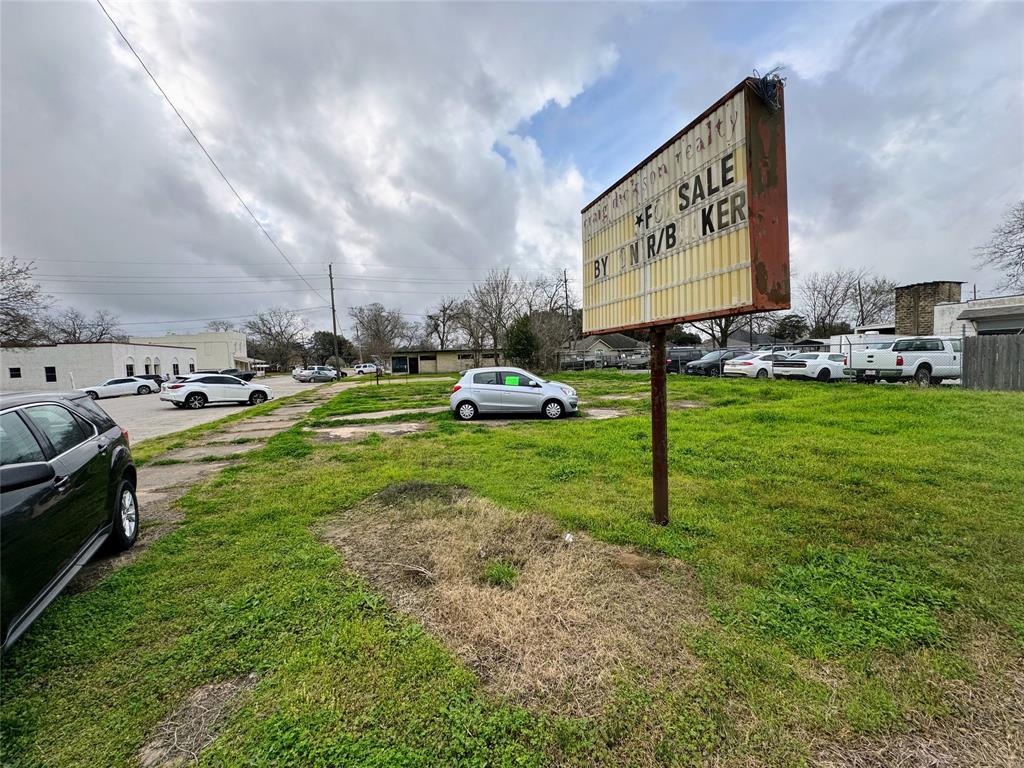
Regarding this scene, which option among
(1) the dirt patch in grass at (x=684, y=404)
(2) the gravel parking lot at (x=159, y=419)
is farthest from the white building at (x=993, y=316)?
(2) the gravel parking lot at (x=159, y=419)

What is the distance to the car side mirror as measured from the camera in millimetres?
2164

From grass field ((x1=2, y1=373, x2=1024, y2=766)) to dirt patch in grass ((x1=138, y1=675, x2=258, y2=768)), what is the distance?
5cm

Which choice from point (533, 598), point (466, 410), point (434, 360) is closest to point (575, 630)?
point (533, 598)

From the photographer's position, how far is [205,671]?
231 centimetres

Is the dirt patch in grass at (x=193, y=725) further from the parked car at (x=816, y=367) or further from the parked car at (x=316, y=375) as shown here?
the parked car at (x=316, y=375)

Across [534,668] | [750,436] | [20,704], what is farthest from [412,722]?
[750,436]

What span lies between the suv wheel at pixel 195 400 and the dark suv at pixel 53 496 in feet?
61.4

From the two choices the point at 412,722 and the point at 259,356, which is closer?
the point at 412,722

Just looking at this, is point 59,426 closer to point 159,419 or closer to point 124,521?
point 124,521

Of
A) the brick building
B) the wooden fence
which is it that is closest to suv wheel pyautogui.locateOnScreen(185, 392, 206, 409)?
the wooden fence

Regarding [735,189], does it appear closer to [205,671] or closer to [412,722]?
[412,722]

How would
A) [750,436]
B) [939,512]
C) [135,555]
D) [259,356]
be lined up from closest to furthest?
[135,555] → [939,512] → [750,436] → [259,356]

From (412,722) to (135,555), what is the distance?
A: 133 inches

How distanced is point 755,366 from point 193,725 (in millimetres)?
24030
